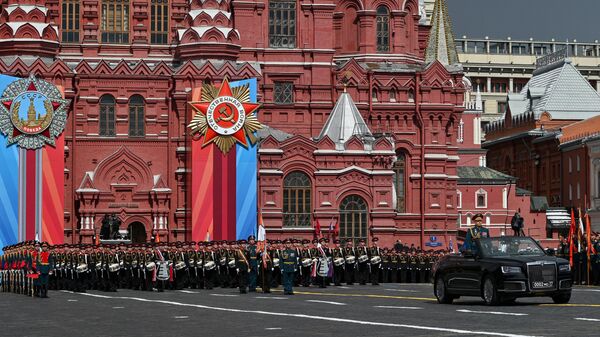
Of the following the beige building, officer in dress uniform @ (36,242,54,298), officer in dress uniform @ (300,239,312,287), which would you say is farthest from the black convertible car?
the beige building

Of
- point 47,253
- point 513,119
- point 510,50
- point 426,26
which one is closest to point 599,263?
point 47,253

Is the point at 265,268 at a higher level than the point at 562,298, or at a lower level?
higher

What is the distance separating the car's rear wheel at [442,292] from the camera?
105ft

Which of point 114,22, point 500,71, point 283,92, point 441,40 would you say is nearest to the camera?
point 114,22

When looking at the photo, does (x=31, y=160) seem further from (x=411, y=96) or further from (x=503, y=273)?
(x=503, y=273)

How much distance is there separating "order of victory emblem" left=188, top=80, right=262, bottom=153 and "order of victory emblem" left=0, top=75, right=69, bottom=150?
21.8 ft

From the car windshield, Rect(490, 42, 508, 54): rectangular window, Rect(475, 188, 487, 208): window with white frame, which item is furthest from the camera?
Rect(490, 42, 508, 54): rectangular window

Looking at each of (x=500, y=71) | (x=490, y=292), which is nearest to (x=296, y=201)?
(x=490, y=292)

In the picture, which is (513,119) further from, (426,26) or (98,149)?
(98,149)

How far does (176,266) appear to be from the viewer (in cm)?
4884

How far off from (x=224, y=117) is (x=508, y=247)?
41077 millimetres

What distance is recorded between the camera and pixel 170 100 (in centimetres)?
7275

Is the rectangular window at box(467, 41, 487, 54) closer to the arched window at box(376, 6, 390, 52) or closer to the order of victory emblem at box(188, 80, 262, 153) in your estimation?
the arched window at box(376, 6, 390, 52)

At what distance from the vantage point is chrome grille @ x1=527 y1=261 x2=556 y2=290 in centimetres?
2955
